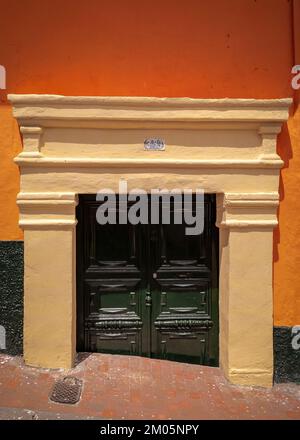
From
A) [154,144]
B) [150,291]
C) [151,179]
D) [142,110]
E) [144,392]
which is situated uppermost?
[142,110]

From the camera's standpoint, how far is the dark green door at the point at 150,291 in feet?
15.7

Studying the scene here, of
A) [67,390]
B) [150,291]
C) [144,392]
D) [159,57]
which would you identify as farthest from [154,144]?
[67,390]

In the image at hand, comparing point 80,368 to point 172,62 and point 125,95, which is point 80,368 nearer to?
point 125,95

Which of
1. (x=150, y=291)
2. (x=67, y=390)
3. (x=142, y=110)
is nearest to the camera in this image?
(x=67, y=390)

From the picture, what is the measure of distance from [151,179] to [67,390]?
2.39m

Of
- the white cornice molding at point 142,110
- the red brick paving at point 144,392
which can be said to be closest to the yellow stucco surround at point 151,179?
the white cornice molding at point 142,110

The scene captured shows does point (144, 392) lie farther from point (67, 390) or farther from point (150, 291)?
point (150, 291)

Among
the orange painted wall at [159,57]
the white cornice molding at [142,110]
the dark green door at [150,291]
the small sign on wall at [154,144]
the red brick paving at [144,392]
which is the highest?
the orange painted wall at [159,57]

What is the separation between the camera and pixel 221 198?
4.53 metres

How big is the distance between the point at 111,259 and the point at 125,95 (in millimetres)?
1939

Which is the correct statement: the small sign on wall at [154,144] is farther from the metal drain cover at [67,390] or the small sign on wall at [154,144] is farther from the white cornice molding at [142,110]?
the metal drain cover at [67,390]

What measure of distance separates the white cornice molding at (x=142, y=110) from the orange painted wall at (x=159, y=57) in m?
0.25

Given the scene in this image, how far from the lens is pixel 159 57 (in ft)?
14.6

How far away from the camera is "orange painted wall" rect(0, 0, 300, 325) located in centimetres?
441
